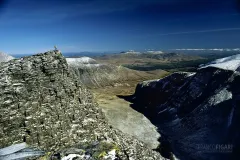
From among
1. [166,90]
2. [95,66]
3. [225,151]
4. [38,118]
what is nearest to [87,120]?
[38,118]

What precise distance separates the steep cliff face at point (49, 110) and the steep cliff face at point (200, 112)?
23386mm

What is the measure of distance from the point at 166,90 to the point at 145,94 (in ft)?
40.5

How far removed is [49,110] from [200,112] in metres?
45.4

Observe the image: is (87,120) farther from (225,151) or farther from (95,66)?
(95,66)

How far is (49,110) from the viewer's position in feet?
81.6

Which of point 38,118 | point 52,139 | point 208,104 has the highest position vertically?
point 38,118

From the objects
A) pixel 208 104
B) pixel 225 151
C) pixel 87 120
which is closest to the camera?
pixel 87 120

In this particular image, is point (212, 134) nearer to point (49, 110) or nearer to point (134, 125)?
point (134, 125)

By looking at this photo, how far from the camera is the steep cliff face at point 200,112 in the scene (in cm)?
4788

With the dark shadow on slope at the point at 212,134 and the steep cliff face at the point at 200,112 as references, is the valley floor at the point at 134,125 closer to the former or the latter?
the dark shadow on slope at the point at 212,134

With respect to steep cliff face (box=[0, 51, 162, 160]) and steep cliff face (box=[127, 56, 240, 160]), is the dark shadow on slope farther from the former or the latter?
steep cliff face (box=[0, 51, 162, 160])

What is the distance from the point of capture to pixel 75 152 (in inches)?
793

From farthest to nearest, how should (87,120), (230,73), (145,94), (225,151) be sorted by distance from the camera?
(145,94) → (230,73) → (225,151) → (87,120)

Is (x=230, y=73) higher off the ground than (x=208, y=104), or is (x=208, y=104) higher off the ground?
(x=230, y=73)
